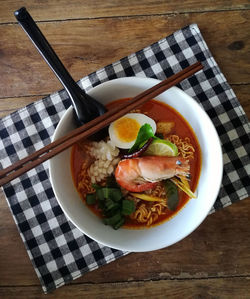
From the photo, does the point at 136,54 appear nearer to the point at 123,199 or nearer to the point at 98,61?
the point at 98,61

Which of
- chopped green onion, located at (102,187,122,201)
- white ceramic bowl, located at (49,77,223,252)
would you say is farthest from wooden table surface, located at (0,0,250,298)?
chopped green onion, located at (102,187,122,201)

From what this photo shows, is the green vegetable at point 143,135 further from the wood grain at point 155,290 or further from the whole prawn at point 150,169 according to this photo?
the wood grain at point 155,290

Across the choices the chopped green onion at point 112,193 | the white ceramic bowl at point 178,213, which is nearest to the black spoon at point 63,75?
the white ceramic bowl at point 178,213

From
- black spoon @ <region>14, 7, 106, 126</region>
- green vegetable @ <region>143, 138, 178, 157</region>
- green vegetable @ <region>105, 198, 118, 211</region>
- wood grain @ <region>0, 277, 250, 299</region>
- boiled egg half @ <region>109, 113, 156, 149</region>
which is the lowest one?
wood grain @ <region>0, 277, 250, 299</region>

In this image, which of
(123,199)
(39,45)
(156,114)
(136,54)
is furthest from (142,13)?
(123,199)

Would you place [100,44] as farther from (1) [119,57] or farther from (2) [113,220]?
(2) [113,220]

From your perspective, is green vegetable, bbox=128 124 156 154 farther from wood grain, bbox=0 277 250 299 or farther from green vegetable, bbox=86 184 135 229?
wood grain, bbox=0 277 250 299

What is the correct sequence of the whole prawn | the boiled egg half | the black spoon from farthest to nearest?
the boiled egg half, the whole prawn, the black spoon
